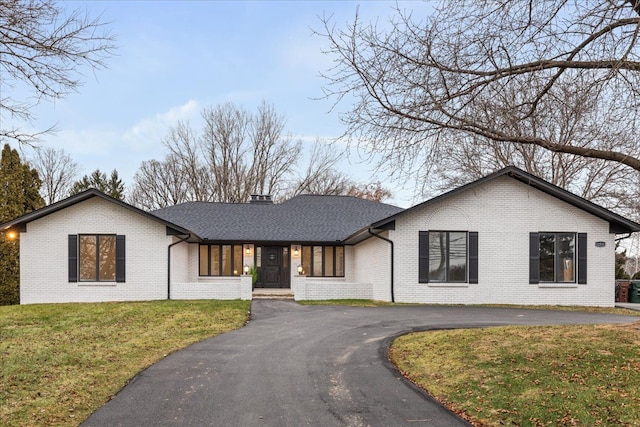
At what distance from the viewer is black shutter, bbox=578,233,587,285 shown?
16.7 m

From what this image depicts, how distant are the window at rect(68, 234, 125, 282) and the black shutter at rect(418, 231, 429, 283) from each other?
10.5m

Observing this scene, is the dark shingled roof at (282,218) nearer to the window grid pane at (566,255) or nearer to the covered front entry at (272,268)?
the covered front entry at (272,268)

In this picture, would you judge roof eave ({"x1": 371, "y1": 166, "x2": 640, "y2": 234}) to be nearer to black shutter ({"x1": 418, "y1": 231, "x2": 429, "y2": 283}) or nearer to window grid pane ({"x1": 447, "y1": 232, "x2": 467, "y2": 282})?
black shutter ({"x1": 418, "y1": 231, "x2": 429, "y2": 283})

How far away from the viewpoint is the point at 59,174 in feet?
127

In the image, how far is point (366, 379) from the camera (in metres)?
6.93

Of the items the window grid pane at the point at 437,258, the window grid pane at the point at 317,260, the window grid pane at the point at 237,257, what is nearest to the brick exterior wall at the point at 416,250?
the window grid pane at the point at 437,258

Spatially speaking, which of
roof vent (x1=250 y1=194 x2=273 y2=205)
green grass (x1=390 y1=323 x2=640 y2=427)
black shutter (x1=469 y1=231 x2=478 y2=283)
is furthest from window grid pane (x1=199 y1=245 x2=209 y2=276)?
green grass (x1=390 y1=323 x2=640 y2=427)

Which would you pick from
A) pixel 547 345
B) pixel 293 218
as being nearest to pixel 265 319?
pixel 547 345

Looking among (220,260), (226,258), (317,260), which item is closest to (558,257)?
(317,260)

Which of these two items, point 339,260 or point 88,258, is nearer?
point 88,258

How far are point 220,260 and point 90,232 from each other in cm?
602

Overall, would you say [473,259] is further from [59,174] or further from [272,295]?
[59,174]

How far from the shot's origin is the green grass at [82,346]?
580 cm

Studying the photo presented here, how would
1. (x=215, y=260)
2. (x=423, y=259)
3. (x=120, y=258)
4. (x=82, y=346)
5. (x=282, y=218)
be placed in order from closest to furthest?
(x=82, y=346) → (x=423, y=259) → (x=120, y=258) → (x=215, y=260) → (x=282, y=218)
